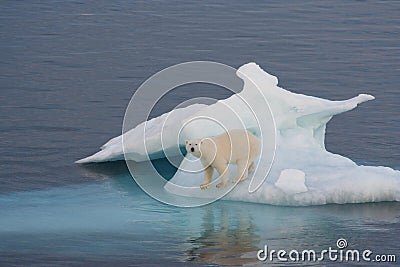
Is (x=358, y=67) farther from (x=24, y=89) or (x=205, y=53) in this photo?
(x=24, y=89)

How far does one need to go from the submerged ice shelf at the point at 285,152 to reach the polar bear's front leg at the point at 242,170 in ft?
0.33

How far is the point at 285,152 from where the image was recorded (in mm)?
13383

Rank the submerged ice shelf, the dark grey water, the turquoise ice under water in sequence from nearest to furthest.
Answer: the turquoise ice under water, the dark grey water, the submerged ice shelf

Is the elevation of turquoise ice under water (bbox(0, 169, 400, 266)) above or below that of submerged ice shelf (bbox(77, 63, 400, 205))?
below

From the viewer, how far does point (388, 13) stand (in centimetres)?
2514

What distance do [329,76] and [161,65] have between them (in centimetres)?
272

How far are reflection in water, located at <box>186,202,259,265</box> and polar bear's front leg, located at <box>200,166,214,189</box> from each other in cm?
22

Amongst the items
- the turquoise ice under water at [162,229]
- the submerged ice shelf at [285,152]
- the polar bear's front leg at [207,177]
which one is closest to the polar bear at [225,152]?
the polar bear's front leg at [207,177]

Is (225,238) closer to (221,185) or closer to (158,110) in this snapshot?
(221,185)

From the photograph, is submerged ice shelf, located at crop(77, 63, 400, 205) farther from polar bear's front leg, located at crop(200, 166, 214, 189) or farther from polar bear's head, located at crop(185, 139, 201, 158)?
polar bear's head, located at crop(185, 139, 201, 158)

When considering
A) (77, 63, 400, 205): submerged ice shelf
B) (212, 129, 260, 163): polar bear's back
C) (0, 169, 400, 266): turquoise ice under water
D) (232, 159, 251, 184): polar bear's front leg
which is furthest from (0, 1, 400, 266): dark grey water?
(212, 129, 260, 163): polar bear's back

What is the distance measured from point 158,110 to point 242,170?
4614 millimetres

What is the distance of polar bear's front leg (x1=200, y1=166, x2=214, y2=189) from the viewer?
1298 cm

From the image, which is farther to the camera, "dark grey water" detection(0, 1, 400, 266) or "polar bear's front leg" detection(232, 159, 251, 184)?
"polar bear's front leg" detection(232, 159, 251, 184)
